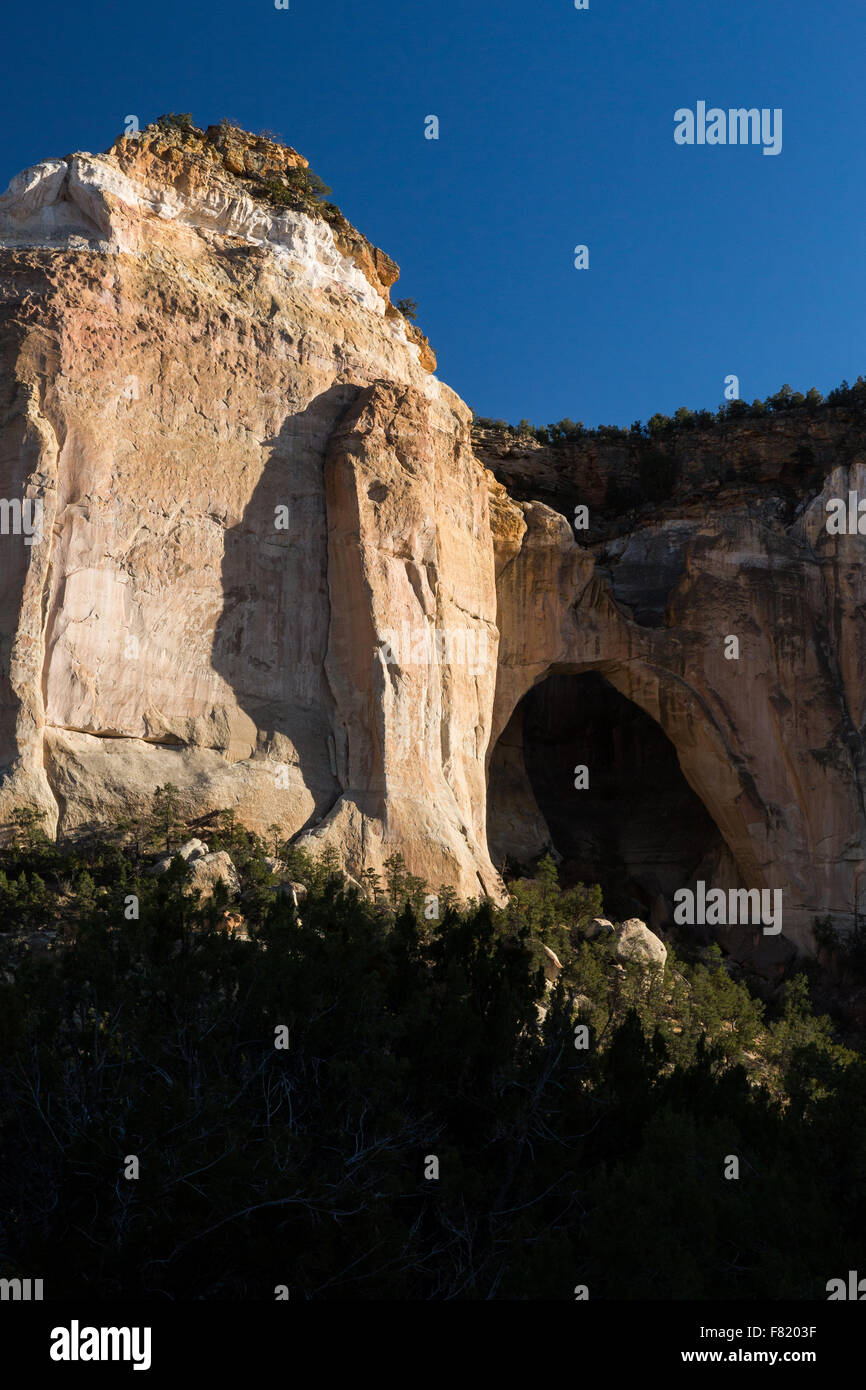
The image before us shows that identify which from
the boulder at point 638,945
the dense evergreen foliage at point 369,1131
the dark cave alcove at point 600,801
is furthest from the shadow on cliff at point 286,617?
the dark cave alcove at point 600,801

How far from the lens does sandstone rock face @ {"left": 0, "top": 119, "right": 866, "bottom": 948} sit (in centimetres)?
1948

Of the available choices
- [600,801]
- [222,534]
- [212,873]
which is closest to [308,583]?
[222,534]

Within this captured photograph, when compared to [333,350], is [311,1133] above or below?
below

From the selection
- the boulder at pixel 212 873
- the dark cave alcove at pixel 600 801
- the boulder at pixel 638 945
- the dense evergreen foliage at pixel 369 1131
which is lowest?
the dense evergreen foliage at pixel 369 1131

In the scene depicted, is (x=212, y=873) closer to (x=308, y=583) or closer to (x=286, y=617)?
(x=286, y=617)

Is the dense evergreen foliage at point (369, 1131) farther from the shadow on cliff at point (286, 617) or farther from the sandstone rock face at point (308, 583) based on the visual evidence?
the shadow on cliff at point (286, 617)

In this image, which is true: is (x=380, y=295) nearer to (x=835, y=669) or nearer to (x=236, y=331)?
(x=236, y=331)

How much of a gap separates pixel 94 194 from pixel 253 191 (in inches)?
152

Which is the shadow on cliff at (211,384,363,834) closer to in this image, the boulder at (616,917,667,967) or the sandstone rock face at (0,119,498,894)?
the sandstone rock face at (0,119,498,894)

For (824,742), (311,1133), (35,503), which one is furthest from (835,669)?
(311,1133)

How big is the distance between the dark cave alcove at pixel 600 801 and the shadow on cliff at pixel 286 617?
701 cm

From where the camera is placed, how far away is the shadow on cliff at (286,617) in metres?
20.8

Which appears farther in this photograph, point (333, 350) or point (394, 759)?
point (333, 350)

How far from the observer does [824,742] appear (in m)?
27.0
